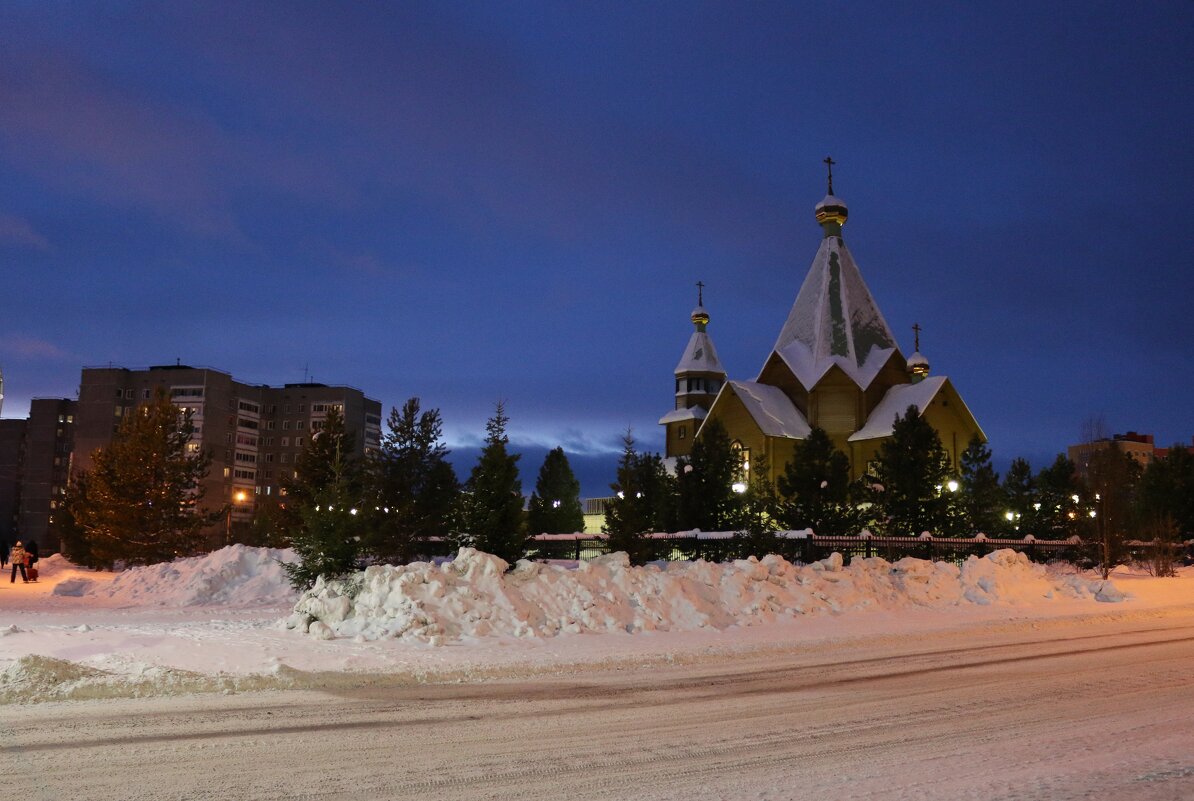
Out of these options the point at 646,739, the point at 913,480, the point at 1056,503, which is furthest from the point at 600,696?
the point at 1056,503

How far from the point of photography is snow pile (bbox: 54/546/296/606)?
69.3 feet

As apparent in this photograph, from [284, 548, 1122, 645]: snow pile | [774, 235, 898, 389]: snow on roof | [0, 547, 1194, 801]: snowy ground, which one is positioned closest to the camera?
[0, 547, 1194, 801]: snowy ground

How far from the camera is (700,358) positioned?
62.9 meters

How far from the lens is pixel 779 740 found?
Result: 292 inches

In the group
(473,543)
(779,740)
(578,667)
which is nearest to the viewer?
(779,740)

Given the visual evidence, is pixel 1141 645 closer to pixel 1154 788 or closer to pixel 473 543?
pixel 1154 788

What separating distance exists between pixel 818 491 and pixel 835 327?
20083mm

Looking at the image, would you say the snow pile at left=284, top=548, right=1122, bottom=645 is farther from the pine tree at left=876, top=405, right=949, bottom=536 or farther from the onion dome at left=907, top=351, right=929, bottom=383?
the onion dome at left=907, top=351, right=929, bottom=383

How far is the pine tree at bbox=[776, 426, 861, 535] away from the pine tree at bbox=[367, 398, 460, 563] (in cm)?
1251

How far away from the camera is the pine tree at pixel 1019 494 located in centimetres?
3703

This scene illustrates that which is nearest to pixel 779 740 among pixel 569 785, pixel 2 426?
pixel 569 785

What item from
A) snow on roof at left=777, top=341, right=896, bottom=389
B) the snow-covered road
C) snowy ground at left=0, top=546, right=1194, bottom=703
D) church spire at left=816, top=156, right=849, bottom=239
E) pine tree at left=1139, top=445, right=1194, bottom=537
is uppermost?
church spire at left=816, top=156, right=849, bottom=239

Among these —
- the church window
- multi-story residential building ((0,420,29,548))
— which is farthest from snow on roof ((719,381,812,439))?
multi-story residential building ((0,420,29,548))

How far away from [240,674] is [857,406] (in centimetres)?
4298
